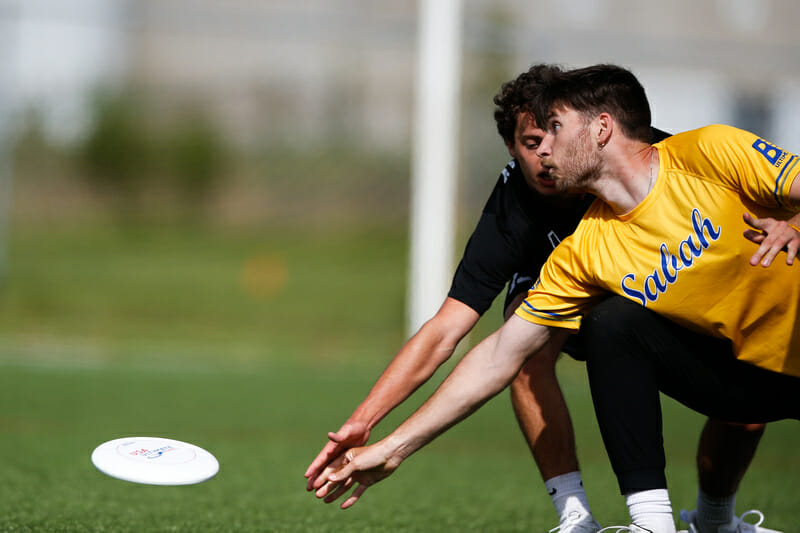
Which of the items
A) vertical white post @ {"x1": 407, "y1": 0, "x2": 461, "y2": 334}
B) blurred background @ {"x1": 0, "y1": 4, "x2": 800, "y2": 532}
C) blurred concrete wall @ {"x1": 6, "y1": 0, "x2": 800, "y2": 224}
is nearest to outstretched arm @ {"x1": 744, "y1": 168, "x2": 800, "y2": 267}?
blurred background @ {"x1": 0, "y1": 4, "x2": 800, "y2": 532}

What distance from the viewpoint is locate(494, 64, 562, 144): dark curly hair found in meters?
2.54

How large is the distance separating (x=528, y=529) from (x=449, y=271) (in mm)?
5431

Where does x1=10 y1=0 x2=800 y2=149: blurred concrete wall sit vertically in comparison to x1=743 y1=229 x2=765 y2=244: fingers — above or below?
above

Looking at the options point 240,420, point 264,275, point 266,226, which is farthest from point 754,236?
point 266,226

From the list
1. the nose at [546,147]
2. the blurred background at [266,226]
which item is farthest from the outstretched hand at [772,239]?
the blurred background at [266,226]

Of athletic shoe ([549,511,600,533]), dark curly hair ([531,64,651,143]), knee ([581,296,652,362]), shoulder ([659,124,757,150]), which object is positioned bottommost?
athletic shoe ([549,511,600,533])

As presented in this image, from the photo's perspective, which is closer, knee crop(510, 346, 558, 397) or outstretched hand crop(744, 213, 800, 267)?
outstretched hand crop(744, 213, 800, 267)

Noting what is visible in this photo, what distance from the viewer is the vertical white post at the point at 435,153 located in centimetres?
822

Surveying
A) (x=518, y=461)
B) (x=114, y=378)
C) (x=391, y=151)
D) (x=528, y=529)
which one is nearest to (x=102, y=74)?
(x=391, y=151)

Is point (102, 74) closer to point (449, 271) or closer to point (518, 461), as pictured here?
point (449, 271)

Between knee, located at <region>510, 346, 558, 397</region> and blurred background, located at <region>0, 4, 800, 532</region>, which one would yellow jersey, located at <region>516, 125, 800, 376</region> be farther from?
blurred background, located at <region>0, 4, 800, 532</region>

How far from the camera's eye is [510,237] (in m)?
2.81

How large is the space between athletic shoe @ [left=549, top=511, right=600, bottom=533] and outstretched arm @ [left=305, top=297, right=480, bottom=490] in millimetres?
594

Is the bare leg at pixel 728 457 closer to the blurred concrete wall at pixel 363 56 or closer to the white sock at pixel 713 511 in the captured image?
the white sock at pixel 713 511
